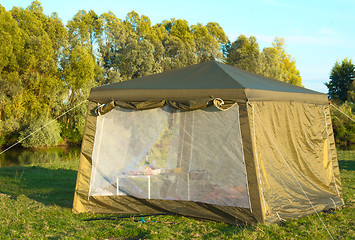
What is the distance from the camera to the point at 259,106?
16.2ft

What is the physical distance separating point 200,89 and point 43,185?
185 inches

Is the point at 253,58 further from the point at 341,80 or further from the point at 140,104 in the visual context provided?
the point at 140,104

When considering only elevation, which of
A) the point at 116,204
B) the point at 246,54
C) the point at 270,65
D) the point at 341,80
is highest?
the point at 246,54

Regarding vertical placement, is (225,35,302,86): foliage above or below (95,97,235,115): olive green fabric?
above

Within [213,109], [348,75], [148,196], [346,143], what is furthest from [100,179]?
[348,75]

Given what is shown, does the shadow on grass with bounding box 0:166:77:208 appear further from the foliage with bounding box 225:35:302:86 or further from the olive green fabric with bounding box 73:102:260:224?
the foliage with bounding box 225:35:302:86

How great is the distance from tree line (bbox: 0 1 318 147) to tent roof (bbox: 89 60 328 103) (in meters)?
16.9

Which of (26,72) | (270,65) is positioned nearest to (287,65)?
(270,65)

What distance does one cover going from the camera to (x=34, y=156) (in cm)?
1761

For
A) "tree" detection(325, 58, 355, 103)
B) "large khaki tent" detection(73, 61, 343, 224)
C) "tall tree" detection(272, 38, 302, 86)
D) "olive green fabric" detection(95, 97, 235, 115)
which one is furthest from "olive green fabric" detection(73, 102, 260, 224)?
"tall tree" detection(272, 38, 302, 86)

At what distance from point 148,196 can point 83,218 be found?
0.97 m

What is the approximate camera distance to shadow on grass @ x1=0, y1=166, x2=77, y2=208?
Result: 6.45 meters

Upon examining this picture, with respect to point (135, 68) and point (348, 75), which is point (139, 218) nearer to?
point (135, 68)

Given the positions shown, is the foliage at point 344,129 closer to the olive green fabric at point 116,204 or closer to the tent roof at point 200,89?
the tent roof at point 200,89
